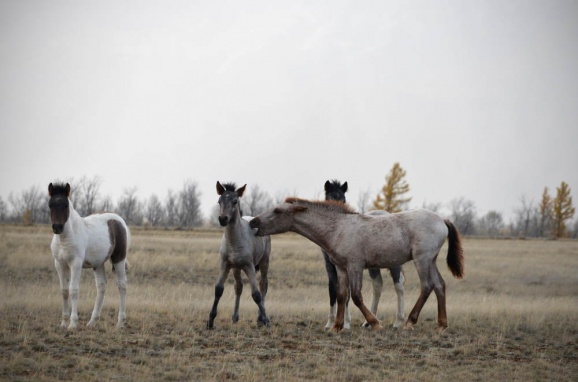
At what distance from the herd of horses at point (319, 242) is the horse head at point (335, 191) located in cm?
85

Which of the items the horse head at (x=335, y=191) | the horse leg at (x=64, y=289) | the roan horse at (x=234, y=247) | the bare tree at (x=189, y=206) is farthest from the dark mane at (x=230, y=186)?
the bare tree at (x=189, y=206)

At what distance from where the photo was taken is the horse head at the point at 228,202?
10547mm

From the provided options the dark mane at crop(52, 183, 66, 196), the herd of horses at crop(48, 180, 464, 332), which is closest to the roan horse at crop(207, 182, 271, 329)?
the herd of horses at crop(48, 180, 464, 332)

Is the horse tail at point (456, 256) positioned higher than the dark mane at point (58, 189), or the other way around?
the dark mane at point (58, 189)

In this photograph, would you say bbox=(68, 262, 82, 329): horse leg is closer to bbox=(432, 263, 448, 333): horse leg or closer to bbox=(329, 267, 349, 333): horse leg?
bbox=(329, 267, 349, 333): horse leg

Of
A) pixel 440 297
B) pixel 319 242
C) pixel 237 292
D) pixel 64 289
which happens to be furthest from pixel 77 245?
pixel 440 297

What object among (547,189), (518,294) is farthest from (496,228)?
(518,294)

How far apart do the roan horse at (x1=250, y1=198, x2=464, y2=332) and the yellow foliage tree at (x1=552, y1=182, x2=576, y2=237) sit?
7883 cm

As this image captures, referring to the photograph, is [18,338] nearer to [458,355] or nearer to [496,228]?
[458,355]

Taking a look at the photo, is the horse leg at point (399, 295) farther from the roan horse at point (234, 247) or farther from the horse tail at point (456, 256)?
the roan horse at point (234, 247)

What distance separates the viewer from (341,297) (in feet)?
35.4

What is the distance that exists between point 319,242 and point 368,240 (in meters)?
1.03

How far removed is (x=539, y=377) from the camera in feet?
24.5

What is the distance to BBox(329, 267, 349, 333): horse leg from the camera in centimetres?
1064
